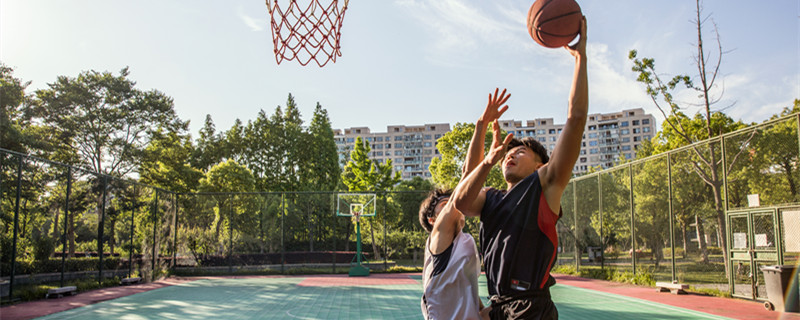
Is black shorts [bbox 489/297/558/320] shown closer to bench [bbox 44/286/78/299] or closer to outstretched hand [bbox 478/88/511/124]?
outstretched hand [bbox 478/88/511/124]

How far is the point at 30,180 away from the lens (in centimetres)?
988

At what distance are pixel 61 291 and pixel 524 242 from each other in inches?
452

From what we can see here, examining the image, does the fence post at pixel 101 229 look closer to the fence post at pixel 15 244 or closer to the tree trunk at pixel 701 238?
the fence post at pixel 15 244

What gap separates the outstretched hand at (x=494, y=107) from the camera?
2195 mm

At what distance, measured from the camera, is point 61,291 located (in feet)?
34.1

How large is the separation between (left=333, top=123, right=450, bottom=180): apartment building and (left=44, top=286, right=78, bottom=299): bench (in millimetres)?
81580

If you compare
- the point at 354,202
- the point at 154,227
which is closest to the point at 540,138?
the point at 354,202

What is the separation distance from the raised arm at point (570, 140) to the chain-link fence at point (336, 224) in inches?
307

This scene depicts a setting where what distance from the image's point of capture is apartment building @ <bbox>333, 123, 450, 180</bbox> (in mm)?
94125

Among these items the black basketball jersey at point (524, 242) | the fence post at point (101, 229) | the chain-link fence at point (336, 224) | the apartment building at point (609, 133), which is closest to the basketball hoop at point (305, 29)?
the black basketball jersey at point (524, 242)

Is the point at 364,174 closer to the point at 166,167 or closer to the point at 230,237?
the point at 166,167

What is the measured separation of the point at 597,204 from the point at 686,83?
3928 mm

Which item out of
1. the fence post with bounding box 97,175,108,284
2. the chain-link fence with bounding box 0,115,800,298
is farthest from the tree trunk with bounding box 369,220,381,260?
the fence post with bounding box 97,175,108,284

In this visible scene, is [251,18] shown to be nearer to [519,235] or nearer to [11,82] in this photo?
[519,235]
